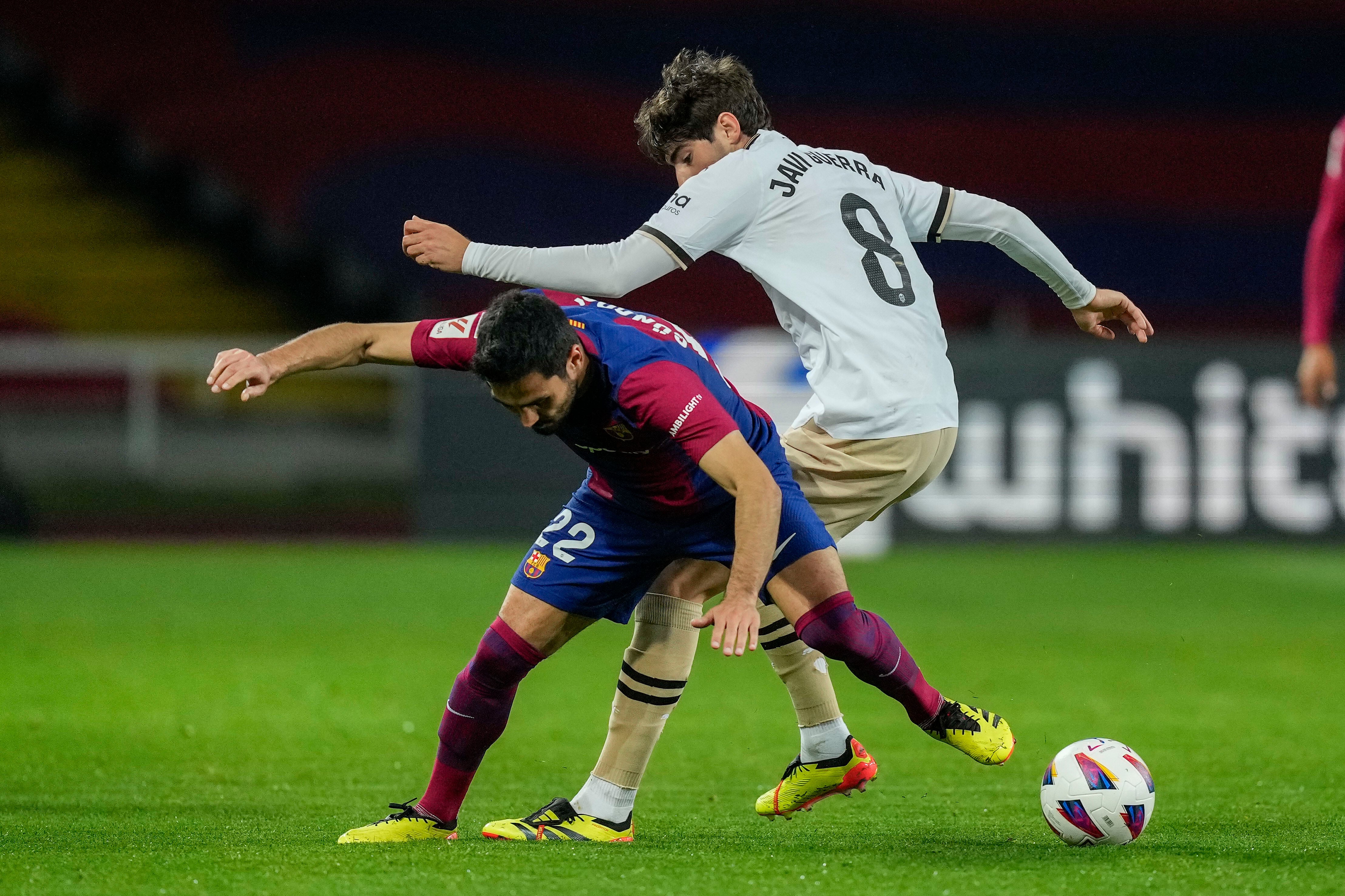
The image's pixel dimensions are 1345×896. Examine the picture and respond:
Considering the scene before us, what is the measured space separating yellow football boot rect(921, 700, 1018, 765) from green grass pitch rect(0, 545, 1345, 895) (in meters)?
0.21

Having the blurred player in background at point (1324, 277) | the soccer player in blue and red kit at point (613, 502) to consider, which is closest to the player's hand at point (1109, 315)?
the blurred player in background at point (1324, 277)

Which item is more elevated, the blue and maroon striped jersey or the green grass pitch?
the blue and maroon striped jersey

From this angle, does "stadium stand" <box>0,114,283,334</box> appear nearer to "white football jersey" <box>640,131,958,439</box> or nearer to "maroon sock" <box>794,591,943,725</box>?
"white football jersey" <box>640,131,958,439</box>

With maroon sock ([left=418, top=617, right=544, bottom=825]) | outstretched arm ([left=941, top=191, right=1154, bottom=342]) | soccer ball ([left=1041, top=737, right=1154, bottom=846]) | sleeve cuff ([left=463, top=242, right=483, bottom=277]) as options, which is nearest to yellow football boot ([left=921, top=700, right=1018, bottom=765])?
soccer ball ([left=1041, top=737, right=1154, bottom=846])

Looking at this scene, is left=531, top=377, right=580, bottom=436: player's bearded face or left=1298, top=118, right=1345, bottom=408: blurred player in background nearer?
left=531, top=377, right=580, bottom=436: player's bearded face

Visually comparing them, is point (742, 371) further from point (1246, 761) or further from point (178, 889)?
point (178, 889)

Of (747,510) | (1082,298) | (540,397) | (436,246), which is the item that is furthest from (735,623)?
(1082,298)

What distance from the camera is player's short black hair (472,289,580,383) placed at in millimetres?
3668

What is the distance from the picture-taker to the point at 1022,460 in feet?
38.8

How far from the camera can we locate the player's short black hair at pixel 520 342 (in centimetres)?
367

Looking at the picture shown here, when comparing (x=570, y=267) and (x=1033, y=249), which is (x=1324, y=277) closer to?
(x=1033, y=249)

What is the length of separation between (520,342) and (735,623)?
78 cm

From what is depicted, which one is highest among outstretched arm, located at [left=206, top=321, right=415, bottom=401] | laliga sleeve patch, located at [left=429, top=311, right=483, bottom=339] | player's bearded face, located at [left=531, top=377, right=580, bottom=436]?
laliga sleeve patch, located at [left=429, top=311, right=483, bottom=339]

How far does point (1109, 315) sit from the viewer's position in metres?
4.81
